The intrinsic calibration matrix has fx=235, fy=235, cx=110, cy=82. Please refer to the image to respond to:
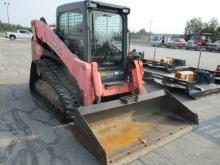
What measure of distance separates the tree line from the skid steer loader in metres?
38.4

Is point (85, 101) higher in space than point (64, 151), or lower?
higher

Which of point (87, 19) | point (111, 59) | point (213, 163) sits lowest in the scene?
point (213, 163)

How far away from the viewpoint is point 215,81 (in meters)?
8.69

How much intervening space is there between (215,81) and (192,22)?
58.0 metres

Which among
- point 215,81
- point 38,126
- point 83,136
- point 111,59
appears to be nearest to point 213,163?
point 83,136

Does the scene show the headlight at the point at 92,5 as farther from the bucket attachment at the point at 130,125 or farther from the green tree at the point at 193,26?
the green tree at the point at 193,26

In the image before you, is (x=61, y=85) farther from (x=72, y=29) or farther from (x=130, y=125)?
(x=130, y=125)

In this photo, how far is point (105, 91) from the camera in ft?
15.8

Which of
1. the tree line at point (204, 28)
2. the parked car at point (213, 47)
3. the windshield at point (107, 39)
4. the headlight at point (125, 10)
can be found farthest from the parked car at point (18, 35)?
the headlight at point (125, 10)

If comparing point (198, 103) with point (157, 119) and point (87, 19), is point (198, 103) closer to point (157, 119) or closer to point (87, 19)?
point (157, 119)

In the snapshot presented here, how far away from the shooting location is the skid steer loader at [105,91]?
152 inches

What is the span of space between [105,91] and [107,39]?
1207 millimetres

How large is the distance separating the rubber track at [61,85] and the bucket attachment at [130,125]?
0.73m

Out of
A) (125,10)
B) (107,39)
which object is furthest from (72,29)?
(125,10)
